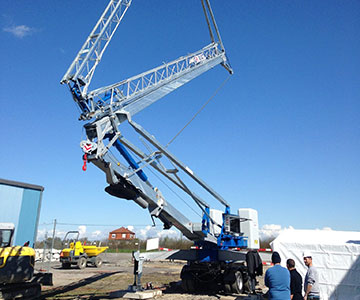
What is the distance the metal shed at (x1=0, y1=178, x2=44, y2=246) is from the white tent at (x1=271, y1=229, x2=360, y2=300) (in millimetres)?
12645

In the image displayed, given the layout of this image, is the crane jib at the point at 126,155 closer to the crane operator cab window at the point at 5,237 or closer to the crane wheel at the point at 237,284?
the crane operator cab window at the point at 5,237

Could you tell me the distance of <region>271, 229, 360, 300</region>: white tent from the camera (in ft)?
30.1

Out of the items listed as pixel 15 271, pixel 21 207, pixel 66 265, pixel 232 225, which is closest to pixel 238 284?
pixel 232 225

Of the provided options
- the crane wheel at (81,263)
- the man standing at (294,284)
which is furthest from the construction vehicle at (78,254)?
the man standing at (294,284)

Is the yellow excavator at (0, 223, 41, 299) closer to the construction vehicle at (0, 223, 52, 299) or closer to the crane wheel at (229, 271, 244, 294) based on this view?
the construction vehicle at (0, 223, 52, 299)

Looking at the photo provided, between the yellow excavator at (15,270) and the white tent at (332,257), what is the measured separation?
27.2 ft

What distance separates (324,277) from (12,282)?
31.7 ft

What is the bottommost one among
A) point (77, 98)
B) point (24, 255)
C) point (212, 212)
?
point (24, 255)

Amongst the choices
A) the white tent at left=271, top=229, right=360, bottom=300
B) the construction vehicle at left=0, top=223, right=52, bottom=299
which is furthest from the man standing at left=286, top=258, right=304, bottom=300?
the construction vehicle at left=0, top=223, right=52, bottom=299

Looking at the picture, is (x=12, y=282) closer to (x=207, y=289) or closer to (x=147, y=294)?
(x=147, y=294)

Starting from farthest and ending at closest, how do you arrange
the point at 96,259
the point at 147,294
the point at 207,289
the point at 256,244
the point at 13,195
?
1. the point at 96,259
2. the point at 13,195
3. the point at 256,244
4. the point at 207,289
5. the point at 147,294

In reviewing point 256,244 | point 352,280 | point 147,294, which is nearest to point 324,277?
point 352,280

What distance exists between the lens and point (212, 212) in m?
13.0

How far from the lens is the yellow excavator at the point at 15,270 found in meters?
9.30
